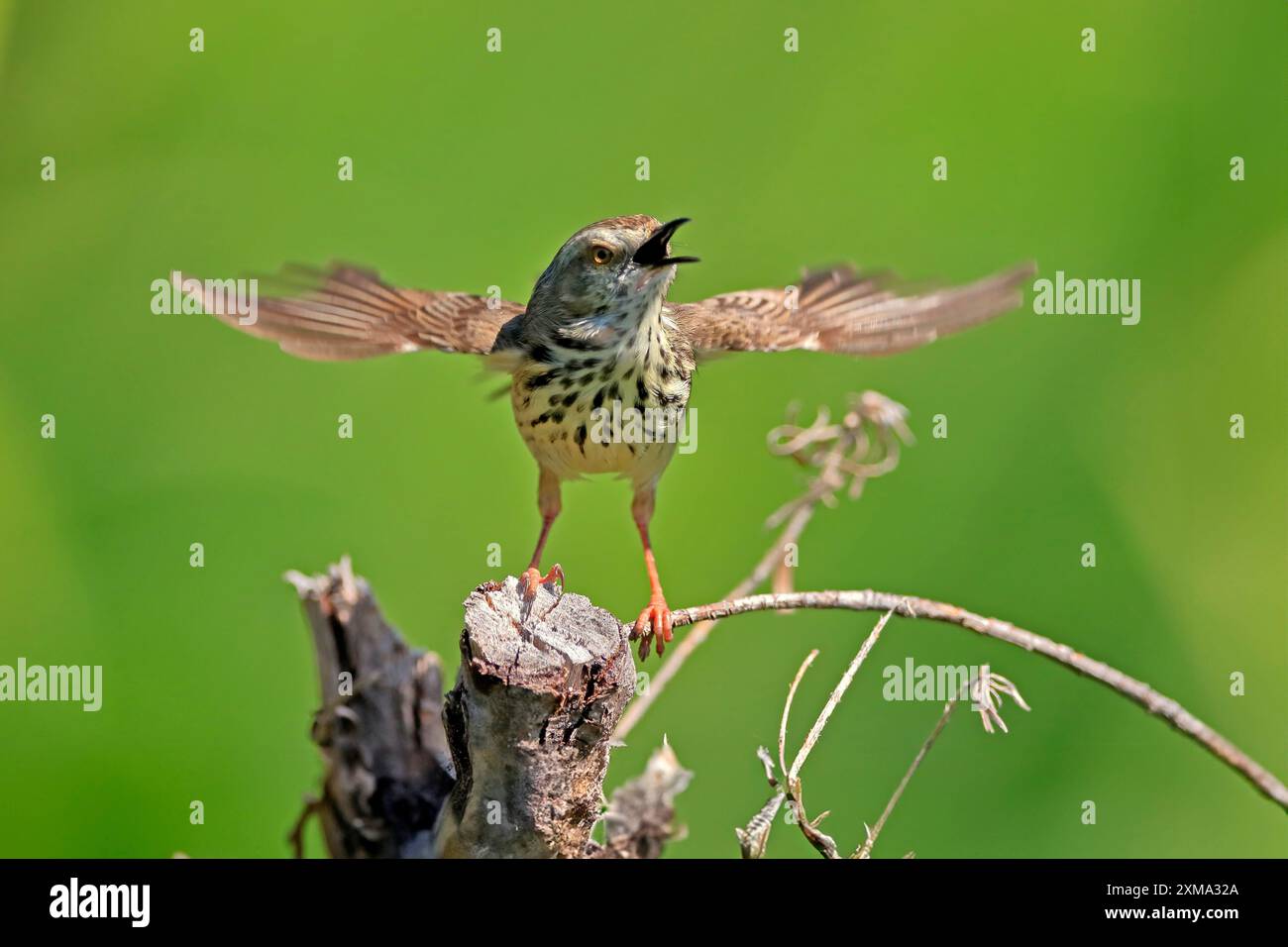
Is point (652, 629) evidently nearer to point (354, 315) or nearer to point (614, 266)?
point (614, 266)

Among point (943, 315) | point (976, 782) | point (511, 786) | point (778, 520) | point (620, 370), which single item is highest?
point (943, 315)

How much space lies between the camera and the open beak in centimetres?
448

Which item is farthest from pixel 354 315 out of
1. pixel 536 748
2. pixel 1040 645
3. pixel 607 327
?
pixel 1040 645

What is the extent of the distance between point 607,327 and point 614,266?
0.22 metres

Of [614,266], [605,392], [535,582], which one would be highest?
[614,266]

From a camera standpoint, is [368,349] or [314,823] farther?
[368,349]

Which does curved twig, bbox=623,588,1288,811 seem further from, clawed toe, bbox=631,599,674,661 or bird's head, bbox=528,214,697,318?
bird's head, bbox=528,214,697,318

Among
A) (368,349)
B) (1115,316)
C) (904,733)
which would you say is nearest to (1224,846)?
(904,733)

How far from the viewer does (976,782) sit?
220 inches

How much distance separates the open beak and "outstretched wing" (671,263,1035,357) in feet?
2.11

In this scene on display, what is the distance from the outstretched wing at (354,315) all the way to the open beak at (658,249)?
0.84 metres

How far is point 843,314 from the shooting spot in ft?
19.9

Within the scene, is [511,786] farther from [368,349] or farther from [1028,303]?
[1028,303]

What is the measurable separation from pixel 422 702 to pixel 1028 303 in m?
3.66
